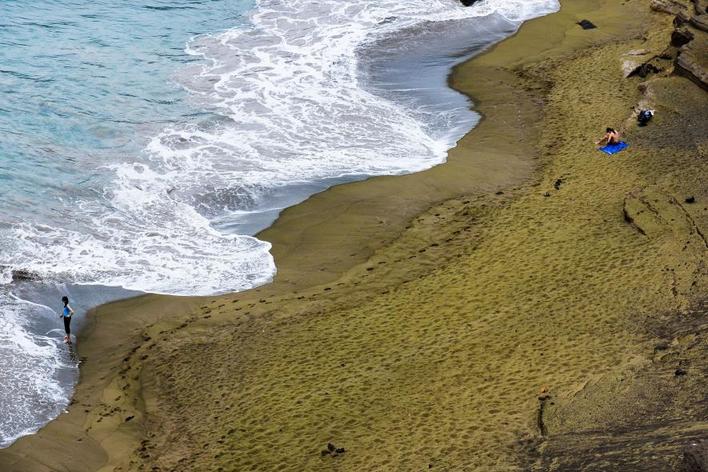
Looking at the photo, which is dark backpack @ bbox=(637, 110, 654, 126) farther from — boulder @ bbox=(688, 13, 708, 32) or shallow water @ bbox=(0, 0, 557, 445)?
boulder @ bbox=(688, 13, 708, 32)

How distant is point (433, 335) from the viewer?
16188 mm

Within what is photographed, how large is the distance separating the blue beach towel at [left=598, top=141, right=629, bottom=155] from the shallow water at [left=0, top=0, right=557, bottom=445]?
3.82m

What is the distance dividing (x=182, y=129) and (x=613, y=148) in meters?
11.3

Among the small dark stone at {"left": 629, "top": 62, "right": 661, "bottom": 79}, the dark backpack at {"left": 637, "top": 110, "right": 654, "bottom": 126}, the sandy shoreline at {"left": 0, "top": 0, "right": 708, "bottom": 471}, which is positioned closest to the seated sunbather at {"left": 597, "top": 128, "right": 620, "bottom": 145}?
the sandy shoreline at {"left": 0, "top": 0, "right": 708, "bottom": 471}

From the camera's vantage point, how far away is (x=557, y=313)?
1638cm

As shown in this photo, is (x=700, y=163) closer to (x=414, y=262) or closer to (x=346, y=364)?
(x=414, y=262)

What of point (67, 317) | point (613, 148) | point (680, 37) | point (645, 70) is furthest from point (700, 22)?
point (67, 317)

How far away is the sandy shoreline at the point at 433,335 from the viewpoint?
13.9 meters

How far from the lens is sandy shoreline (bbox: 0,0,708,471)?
45.6ft

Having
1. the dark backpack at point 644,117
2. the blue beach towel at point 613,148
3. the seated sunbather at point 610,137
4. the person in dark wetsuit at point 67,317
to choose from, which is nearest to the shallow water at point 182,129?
the person in dark wetsuit at point 67,317

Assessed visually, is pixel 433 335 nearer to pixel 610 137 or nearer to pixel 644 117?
pixel 610 137

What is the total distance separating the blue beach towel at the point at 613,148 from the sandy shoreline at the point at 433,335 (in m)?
0.31

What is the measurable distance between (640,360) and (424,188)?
7.99m

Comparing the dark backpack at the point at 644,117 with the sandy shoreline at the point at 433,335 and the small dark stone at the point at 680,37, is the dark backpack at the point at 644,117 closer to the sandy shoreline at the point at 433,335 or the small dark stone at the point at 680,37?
the sandy shoreline at the point at 433,335
